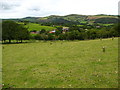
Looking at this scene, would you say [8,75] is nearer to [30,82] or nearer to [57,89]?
[30,82]

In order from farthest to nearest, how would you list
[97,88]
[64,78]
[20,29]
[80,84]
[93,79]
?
1. [20,29]
2. [64,78]
3. [93,79]
4. [80,84]
5. [97,88]

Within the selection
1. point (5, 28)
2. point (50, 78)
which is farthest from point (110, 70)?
point (5, 28)

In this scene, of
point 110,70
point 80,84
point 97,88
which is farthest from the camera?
point 110,70

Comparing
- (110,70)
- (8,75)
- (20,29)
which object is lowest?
(8,75)

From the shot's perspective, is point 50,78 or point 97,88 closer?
point 97,88

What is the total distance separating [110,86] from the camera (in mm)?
10203

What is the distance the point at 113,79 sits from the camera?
1137 cm

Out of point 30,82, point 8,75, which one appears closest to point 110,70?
point 30,82

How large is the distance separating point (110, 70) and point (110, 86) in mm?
3731

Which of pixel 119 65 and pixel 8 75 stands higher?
pixel 119 65

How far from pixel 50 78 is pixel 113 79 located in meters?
5.95

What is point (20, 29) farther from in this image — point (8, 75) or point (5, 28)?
point (8, 75)

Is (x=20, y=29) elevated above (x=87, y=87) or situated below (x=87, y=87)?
above

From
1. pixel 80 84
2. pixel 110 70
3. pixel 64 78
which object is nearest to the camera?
pixel 80 84
